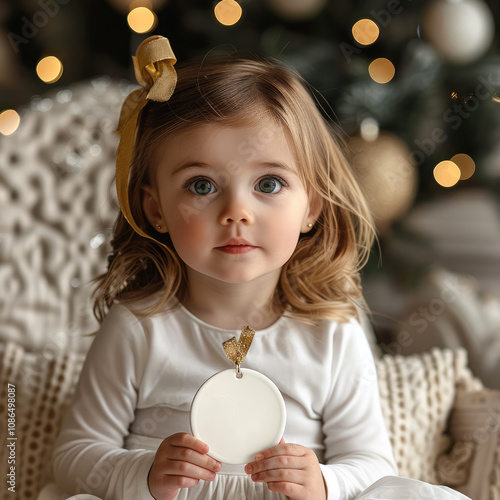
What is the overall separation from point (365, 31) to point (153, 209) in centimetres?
90

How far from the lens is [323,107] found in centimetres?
88

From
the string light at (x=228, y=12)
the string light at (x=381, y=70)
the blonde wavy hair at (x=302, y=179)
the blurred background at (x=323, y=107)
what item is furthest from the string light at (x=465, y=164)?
the blonde wavy hair at (x=302, y=179)

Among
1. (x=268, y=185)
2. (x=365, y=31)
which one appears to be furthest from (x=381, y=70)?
(x=268, y=185)

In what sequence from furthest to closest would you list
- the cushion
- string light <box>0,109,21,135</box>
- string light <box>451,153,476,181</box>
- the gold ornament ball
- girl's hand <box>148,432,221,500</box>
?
string light <box>451,153,476,181</box> < the gold ornament ball < string light <box>0,109,21,135</box> < the cushion < girl's hand <box>148,432,221,500</box>

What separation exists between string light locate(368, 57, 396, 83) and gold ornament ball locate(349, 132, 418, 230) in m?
0.12

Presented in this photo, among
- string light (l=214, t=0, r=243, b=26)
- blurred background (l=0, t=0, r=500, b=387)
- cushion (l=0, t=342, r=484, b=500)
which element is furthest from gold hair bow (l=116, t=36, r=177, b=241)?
string light (l=214, t=0, r=243, b=26)

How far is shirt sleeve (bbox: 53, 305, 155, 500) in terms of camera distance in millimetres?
755

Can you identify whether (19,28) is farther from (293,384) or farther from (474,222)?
(474,222)

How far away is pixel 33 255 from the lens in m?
1.17

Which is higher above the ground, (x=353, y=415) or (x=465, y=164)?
(x=465, y=164)

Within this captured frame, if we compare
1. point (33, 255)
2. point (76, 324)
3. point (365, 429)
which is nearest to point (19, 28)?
point (33, 255)

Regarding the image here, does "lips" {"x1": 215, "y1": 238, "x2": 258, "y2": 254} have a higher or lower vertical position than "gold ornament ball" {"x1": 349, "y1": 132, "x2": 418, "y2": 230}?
lower

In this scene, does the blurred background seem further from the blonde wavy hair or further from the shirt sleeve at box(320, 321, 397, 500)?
the shirt sleeve at box(320, 321, 397, 500)

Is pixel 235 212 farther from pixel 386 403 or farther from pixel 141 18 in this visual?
pixel 141 18
